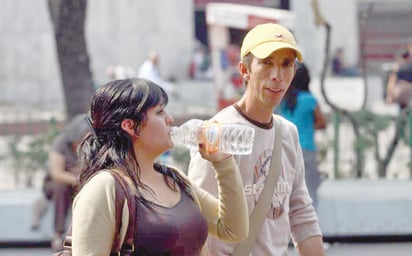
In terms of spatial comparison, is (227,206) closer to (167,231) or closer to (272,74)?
(167,231)

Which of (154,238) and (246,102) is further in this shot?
(246,102)

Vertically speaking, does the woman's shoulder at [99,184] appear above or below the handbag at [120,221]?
above

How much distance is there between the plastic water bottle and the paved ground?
6194mm

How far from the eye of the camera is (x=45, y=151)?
1019cm

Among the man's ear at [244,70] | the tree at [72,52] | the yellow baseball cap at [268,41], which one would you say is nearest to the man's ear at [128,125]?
the yellow baseball cap at [268,41]

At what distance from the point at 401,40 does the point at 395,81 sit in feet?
56.6

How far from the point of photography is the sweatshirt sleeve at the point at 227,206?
3338mm

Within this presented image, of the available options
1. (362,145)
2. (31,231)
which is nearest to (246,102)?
(31,231)

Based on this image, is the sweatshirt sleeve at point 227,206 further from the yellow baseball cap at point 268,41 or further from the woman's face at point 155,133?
the yellow baseball cap at point 268,41

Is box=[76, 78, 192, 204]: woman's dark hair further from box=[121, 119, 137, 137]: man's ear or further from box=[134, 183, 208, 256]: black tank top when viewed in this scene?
box=[134, 183, 208, 256]: black tank top

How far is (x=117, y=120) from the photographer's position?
3.18 m

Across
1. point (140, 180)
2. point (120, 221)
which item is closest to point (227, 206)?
point (140, 180)

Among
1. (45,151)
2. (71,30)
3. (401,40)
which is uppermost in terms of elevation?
(71,30)

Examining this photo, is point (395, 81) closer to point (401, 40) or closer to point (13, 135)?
point (13, 135)
